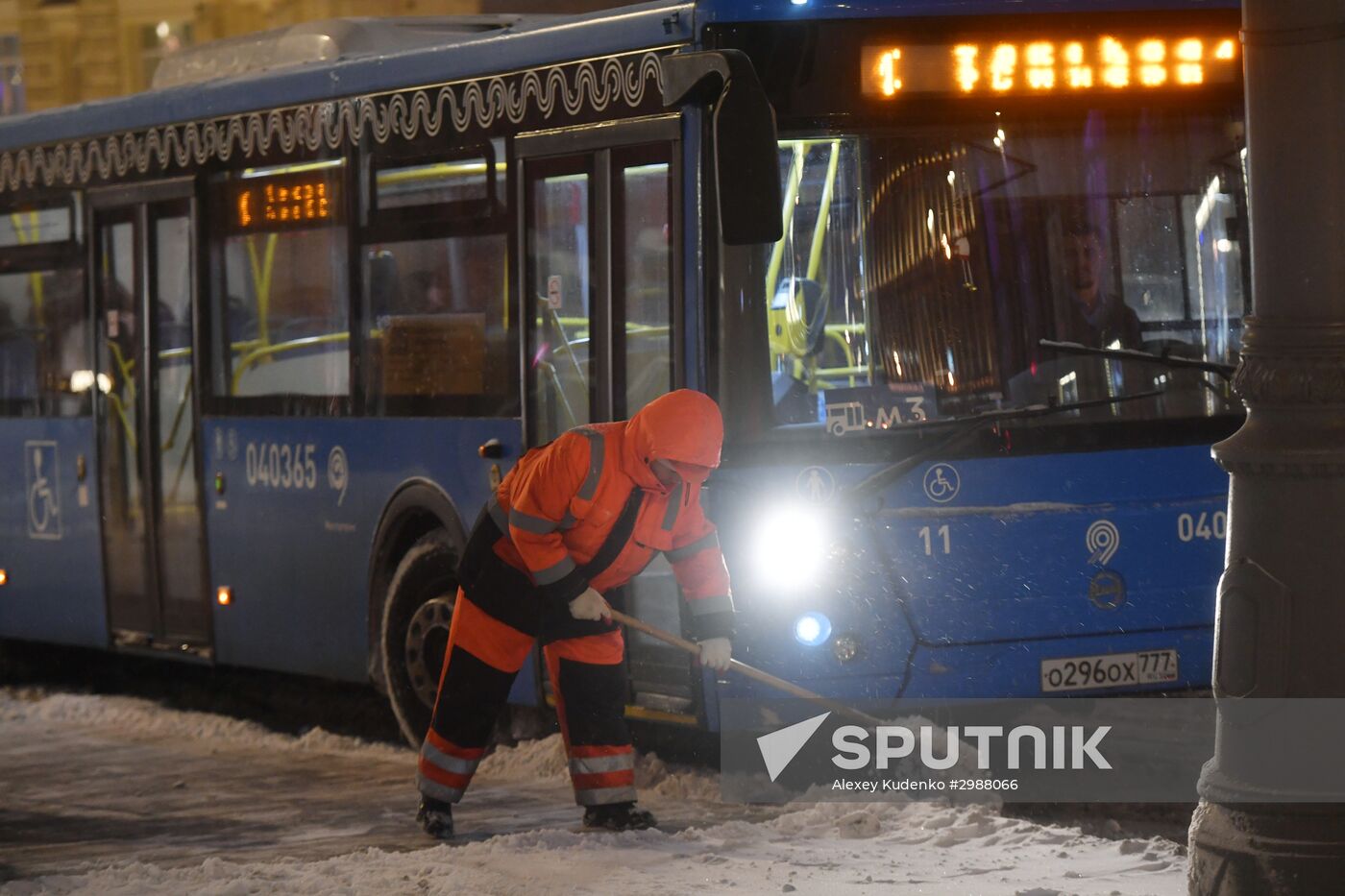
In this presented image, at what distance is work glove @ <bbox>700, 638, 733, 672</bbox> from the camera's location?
8.18 m

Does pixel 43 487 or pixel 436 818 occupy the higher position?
pixel 43 487

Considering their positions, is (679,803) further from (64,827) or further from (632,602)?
(64,827)

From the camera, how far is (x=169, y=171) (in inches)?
486

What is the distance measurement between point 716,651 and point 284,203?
4159 millimetres

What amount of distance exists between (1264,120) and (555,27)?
13.7 ft

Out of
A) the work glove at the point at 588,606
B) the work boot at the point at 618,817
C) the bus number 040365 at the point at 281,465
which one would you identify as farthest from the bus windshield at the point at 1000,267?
the bus number 040365 at the point at 281,465

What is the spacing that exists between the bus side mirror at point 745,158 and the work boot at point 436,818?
2.09 metres

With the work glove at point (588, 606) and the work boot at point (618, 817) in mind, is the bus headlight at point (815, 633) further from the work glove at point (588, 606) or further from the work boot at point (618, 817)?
the work glove at point (588, 606)

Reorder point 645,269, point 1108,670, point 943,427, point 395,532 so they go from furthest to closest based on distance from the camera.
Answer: point 395,532, point 645,269, point 1108,670, point 943,427

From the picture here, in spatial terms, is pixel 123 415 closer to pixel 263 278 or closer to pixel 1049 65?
pixel 263 278

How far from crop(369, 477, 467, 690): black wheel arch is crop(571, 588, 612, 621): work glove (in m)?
2.45

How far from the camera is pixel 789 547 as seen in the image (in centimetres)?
870

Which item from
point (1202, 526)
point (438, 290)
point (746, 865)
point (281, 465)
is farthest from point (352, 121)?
point (746, 865)

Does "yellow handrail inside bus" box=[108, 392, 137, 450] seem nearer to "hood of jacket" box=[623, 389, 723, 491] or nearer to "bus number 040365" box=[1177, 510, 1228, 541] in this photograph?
"hood of jacket" box=[623, 389, 723, 491]
